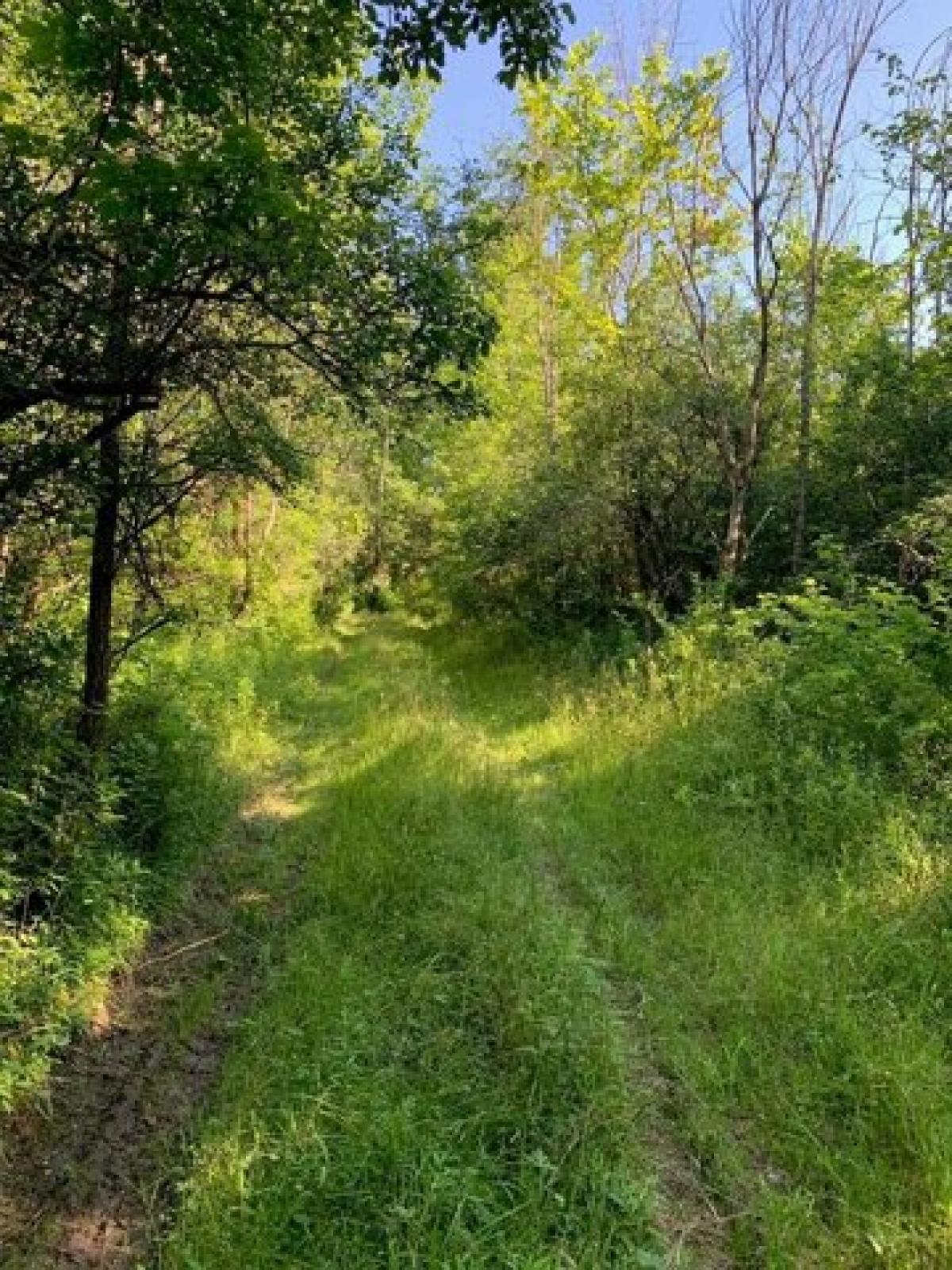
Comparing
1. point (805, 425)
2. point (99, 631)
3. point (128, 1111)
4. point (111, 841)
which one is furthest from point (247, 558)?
point (128, 1111)

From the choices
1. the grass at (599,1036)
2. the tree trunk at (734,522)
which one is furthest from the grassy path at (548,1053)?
the tree trunk at (734,522)

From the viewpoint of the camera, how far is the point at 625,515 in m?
12.1

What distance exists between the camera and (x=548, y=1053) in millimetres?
3262

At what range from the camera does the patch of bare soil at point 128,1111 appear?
2758 millimetres

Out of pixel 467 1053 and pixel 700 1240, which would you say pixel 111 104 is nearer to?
pixel 467 1053

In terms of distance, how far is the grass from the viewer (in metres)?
2.66

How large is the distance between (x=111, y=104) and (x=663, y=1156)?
15.0 ft

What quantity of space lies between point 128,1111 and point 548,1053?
5.51 ft

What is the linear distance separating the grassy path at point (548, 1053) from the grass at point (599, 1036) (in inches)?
0.5

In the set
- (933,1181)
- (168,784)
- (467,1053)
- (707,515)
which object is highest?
(707,515)

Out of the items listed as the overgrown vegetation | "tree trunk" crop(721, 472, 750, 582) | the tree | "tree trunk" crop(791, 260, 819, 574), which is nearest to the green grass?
the overgrown vegetation

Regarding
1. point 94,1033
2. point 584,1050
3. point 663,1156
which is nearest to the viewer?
point 663,1156

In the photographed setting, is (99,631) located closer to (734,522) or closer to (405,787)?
(405,787)

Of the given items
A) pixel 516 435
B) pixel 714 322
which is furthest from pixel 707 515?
pixel 516 435
